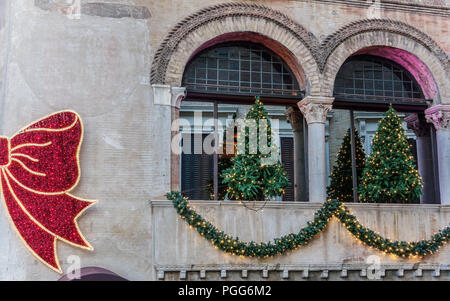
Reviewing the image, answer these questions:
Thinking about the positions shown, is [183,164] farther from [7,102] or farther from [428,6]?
[428,6]

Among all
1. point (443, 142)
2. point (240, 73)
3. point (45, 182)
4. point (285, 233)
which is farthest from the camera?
point (443, 142)

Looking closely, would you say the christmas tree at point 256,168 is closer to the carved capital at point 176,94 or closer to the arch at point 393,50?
the carved capital at point 176,94

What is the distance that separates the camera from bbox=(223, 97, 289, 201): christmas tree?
13.4 m

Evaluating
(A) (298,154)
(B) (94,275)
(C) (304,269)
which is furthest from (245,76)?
(B) (94,275)

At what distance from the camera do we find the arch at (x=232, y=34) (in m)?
13.7

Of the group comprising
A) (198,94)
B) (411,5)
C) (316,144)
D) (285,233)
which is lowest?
(285,233)

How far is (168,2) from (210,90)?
7.50ft

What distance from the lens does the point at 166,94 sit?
13609 millimetres

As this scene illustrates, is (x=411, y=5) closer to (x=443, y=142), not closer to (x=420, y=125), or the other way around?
(x=420, y=125)

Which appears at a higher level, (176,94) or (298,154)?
(176,94)

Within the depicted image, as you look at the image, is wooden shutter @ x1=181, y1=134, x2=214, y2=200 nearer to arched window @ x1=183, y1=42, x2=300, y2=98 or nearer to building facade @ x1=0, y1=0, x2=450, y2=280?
building facade @ x1=0, y1=0, x2=450, y2=280

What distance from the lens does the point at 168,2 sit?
14.0 m

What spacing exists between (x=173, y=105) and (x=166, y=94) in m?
0.30
